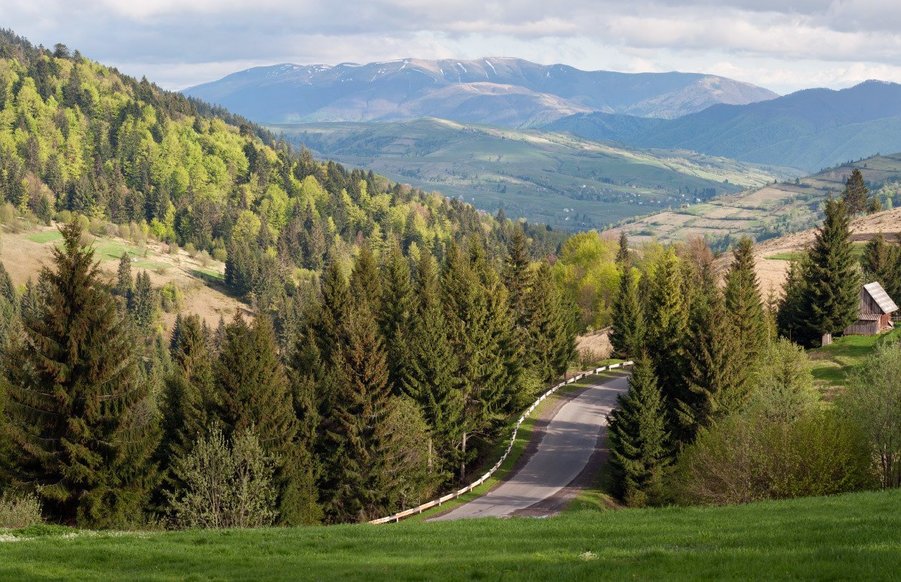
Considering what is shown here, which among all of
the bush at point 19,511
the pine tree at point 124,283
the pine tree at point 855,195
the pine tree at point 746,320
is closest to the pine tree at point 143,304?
the pine tree at point 124,283

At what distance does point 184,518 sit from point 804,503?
29907 millimetres

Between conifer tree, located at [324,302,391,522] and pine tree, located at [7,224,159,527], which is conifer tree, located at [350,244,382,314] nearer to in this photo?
conifer tree, located at [324,302,391,522]

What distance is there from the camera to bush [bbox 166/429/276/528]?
4338 cm

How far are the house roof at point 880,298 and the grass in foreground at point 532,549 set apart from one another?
58.1m

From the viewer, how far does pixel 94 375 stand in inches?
1655

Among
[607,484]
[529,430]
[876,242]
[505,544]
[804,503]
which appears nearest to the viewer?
[505,544]

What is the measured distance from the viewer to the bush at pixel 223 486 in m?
43.4

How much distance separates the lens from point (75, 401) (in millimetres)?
41969

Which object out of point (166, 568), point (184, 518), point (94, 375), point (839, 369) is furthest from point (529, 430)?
point (166, 568)

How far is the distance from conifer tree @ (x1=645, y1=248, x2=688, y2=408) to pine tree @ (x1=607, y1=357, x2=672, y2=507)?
9.92 ft

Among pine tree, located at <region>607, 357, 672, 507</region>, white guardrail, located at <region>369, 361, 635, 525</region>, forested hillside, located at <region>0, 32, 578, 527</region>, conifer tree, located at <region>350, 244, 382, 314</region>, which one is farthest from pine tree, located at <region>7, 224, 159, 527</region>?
conifer tree, located at <region>350, 244, 382, 314</region>

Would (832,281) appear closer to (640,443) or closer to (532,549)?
(640,443)

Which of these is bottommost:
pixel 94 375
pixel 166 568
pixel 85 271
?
pixel 166 568

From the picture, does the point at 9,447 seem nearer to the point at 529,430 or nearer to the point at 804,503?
the point at 804,503
